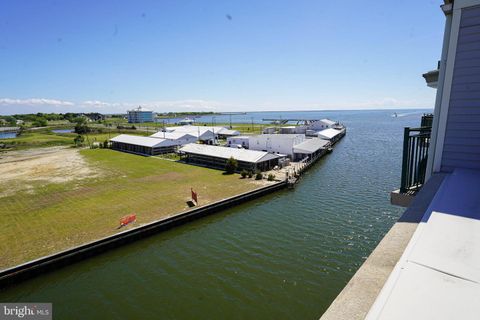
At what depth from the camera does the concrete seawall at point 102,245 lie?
14570 millimetres

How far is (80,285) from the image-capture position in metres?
14.6

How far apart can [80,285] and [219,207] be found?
11.5 meters

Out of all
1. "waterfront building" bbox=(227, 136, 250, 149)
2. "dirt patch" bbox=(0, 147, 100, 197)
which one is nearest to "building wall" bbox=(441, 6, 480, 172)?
"dirt patch" bbox=(0, 147, 100, 197)

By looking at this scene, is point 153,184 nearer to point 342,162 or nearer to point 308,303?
point 308,303

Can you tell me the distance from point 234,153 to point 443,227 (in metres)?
33.7

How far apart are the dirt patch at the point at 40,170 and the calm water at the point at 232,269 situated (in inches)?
786

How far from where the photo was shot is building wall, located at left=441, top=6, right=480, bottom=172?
6.46 metres

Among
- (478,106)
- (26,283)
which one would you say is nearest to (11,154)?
(26,283)

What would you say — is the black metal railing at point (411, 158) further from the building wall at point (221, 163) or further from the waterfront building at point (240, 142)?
the waterfront building at point (240, 142)

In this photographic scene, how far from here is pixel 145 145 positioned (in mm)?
50062

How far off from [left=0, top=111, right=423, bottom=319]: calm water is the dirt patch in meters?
20.0

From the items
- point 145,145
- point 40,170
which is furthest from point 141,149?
point 40,170

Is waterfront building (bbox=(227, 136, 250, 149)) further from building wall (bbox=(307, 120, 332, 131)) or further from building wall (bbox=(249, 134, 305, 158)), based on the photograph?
building wall (bbox=(307, 120, 332, 131))

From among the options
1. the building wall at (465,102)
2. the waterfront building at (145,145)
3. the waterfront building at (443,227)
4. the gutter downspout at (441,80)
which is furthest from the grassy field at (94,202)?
the building wall at (465,102)
